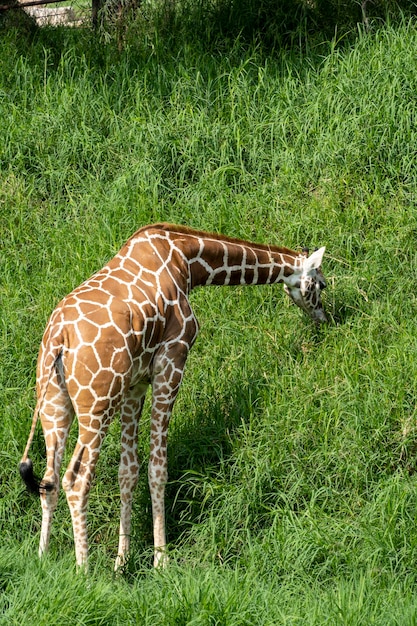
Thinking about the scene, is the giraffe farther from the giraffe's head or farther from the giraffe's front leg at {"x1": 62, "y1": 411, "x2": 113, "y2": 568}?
the giraffe's head

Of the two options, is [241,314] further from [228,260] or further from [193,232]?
[193,232]

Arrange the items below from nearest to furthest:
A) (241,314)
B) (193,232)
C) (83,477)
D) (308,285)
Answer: (83,477) < (193,232) < (308,285) < (241,314)

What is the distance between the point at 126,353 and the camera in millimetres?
6367

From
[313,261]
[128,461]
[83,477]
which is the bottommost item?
[128,461]

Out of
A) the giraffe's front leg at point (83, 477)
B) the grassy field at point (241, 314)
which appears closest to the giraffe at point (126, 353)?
the giraffe's front leg at point (83, 477)

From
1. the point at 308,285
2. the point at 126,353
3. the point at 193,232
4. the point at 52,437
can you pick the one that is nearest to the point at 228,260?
the point at 193,232

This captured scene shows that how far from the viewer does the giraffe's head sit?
7.68 metres

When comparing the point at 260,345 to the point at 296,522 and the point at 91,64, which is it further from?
the point at 91,64

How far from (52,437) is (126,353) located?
2.24 feet

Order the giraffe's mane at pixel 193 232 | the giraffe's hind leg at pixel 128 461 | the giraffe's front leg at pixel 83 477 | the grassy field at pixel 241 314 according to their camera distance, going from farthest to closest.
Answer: the giraffe's mane at pixel 193 232 < the giraffe's hind leg at pixel 128 461 < the giraffe's front leg at pixel 83 477 < the grassy field at pixel 241 314

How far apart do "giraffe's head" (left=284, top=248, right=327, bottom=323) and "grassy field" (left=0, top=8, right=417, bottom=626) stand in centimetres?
20

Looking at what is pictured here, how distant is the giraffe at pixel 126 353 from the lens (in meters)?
6.27

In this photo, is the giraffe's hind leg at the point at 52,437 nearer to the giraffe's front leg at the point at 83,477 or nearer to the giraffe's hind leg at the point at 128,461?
the giraffe's front leg at the point at 83,477

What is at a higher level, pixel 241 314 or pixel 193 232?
pixel 193 232
